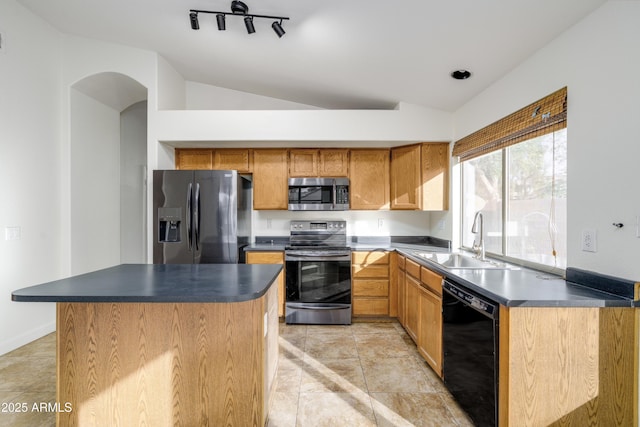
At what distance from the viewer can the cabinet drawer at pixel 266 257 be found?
3.61 m

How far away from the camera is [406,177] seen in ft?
12.2

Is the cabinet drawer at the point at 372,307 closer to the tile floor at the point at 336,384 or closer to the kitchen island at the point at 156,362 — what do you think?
the tile floor at the point at 336,384

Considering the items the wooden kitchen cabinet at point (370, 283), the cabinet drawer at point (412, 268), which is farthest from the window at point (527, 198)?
the wooden kitchen cabinet at point (370, 283)

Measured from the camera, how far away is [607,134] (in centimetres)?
166

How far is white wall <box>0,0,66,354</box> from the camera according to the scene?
287 centimetres

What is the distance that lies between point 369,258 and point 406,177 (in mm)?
1047

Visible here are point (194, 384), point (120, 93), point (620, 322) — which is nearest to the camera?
point (620, 322)

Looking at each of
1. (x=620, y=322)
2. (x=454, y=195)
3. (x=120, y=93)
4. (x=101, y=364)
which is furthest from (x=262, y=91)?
(x=620, y=322)

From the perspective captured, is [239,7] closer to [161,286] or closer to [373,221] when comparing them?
[161,286]

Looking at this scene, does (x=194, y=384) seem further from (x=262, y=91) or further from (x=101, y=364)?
(x=262, y=91)

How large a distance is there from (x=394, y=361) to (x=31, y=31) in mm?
4593

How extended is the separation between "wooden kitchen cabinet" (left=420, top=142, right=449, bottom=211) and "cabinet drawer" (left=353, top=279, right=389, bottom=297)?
3.24 feet

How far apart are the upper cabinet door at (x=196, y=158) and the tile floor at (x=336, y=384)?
2.22 m

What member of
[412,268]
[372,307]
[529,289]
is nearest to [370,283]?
[372,307]
